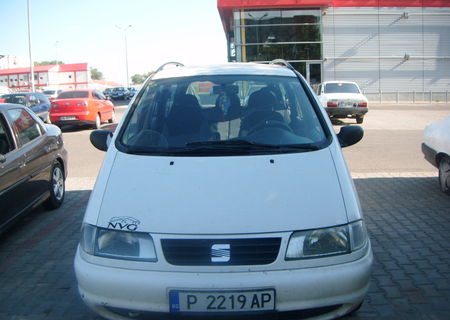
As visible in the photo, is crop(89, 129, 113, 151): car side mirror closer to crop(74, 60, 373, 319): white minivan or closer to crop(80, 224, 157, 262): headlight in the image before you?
crop(74, 60, 373, 319): white minivan

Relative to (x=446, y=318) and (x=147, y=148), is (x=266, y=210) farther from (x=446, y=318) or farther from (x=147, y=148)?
(x=446, y=318)

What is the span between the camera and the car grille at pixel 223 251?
267cm

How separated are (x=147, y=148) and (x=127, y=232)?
0.86 metres

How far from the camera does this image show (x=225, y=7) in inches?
1126

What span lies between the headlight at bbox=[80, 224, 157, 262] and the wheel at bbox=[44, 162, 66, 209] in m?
3.59

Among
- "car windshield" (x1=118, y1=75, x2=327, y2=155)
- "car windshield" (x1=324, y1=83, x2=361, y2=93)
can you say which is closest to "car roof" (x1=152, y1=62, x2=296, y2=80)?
"car windshield" (x1=118, y1=75, x2=327, y2=155)

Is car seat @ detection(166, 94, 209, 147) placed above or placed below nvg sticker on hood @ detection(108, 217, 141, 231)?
above

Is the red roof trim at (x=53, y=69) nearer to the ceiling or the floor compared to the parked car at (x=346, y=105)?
nearer to the ceiling

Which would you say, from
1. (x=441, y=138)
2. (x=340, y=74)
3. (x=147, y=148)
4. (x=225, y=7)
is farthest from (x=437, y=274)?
(x=340, y=74)

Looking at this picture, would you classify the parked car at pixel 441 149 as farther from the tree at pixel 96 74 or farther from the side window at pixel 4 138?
the tree at pixel 96 74

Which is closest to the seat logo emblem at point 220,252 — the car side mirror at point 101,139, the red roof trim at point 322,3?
the car side mirror at point 101,139

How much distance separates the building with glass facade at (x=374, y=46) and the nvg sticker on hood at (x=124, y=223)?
28037mm

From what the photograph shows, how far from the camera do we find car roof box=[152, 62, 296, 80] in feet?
14.0

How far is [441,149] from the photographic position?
Answer: 6.62 m
